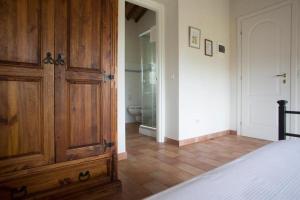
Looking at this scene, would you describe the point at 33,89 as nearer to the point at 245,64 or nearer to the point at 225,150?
the point at 225,150

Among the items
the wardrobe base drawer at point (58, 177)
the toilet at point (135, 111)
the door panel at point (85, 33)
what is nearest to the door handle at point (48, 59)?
the door panel at point (85, 33)

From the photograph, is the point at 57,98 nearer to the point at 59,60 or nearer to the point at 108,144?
the point at 59,60

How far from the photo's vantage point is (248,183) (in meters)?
0.61

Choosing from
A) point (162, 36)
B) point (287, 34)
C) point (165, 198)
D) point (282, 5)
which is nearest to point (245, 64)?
point (287, 34)

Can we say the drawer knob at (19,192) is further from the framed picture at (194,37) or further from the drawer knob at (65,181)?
the framed picture at (194,37)

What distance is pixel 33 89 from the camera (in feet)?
3.88

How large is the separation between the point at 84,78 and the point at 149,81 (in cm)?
245

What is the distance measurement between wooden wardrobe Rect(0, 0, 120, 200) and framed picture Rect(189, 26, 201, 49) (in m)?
1.85

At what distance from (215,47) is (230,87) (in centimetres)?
89

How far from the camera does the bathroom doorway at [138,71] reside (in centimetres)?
377

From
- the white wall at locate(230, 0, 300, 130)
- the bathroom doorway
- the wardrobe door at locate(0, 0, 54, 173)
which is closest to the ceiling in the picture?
the bathroom doorway

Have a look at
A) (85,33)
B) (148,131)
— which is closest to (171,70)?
(148,131)

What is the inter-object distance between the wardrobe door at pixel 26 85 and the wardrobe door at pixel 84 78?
0.20 ft

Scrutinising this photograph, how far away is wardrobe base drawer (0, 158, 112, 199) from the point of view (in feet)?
3.73
